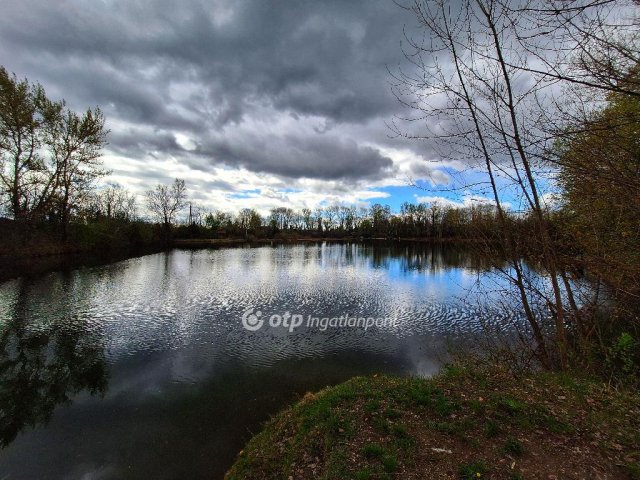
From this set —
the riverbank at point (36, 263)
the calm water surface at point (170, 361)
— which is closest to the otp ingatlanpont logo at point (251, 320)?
the calm water surface at point (170, 361)

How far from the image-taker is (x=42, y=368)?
845 centimetres

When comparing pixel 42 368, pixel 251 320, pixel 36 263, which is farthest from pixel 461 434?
pixel 36 263

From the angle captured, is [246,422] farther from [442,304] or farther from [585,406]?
[442,304]

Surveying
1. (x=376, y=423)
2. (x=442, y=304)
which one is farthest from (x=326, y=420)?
(x=442, y=304)

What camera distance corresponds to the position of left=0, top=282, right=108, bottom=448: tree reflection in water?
260 inches

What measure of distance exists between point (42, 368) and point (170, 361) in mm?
3175

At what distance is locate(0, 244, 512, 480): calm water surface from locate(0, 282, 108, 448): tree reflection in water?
0.11ft

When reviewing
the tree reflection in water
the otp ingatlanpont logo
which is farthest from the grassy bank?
the otp ingatlanpont logo

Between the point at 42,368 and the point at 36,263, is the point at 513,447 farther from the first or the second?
the point at 36,263

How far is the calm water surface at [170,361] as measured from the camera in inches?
219

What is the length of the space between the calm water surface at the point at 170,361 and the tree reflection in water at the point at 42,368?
3 cm

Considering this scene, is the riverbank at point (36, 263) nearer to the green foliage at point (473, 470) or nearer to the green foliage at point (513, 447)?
the green foliage at point (473, 470)

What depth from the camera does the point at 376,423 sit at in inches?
173

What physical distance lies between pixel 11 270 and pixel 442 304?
28.3 metres
